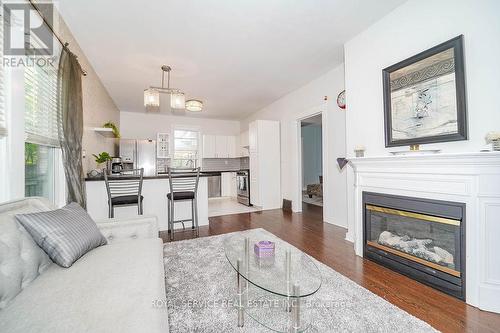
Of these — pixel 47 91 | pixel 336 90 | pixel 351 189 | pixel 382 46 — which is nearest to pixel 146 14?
pixel 47 91

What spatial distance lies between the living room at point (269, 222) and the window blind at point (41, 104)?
22mm

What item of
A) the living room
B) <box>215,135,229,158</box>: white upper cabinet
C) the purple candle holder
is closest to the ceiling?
the living room

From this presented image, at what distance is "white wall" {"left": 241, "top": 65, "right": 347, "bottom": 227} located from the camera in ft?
12.1

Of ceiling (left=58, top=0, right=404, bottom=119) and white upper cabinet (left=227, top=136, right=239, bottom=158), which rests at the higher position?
ceiling (left=58, top=0, right=404, bottom=119)

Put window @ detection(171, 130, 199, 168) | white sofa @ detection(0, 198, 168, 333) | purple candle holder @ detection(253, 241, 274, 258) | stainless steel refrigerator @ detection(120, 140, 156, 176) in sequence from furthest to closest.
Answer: window @ detection(171, 130, 199, 168)
stainless steel refrigerator @ detection(120, 140, 156, 176)
purple candle holder @ detection(253, 241, 274, 258)
white sofa @ detection(0, 198, 168, 333)

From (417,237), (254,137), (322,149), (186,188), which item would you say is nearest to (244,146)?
(254,137)

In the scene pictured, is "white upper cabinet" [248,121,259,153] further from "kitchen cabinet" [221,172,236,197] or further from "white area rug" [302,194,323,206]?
"white area rug" [302,194,323,206]

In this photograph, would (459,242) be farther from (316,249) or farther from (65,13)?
(65,13)

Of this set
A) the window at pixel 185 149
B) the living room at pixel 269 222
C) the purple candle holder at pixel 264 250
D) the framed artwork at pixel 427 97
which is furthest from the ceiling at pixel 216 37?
the window at pixel 185 149

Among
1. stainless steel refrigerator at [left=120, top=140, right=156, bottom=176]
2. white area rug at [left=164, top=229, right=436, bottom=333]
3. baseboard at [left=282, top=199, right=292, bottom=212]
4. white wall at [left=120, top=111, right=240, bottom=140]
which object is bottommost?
white area rug at [left=164, top=229, right=436, bottom=333]

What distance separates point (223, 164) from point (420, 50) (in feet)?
20.8

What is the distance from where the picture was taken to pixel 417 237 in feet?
6.84

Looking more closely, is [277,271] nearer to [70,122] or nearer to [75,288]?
[75,288]

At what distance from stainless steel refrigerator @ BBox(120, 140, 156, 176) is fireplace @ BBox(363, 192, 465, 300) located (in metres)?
5.61
